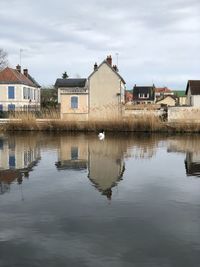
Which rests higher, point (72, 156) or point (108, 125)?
point (108, 125)

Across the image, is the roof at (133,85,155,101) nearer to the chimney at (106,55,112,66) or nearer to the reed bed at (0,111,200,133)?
the chimney at (106,55,112,66)

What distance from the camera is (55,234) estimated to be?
7645mm

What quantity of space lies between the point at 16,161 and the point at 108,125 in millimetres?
16719

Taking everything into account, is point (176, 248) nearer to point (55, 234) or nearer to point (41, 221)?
point (55, 234)

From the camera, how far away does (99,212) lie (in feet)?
29.8

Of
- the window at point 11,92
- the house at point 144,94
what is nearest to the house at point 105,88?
the window at point 11,92

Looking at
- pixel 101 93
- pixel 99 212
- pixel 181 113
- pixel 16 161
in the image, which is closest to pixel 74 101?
pixel 101 93

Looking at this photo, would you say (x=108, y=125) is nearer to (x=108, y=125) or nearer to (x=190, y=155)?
(x=108, y=125)

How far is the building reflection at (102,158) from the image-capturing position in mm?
12859

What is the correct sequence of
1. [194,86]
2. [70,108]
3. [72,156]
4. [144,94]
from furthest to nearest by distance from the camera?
[144,94] → [194,86] → [70,108] → [72,156]

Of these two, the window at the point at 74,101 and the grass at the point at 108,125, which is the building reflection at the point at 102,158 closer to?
the grass at the point at 108,125

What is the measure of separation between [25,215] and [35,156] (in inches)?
386

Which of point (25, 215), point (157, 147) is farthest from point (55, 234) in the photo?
point (157, 147)

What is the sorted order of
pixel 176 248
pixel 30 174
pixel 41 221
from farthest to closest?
pixel 30 174 → pixel 41 221 → pixel 176 248
